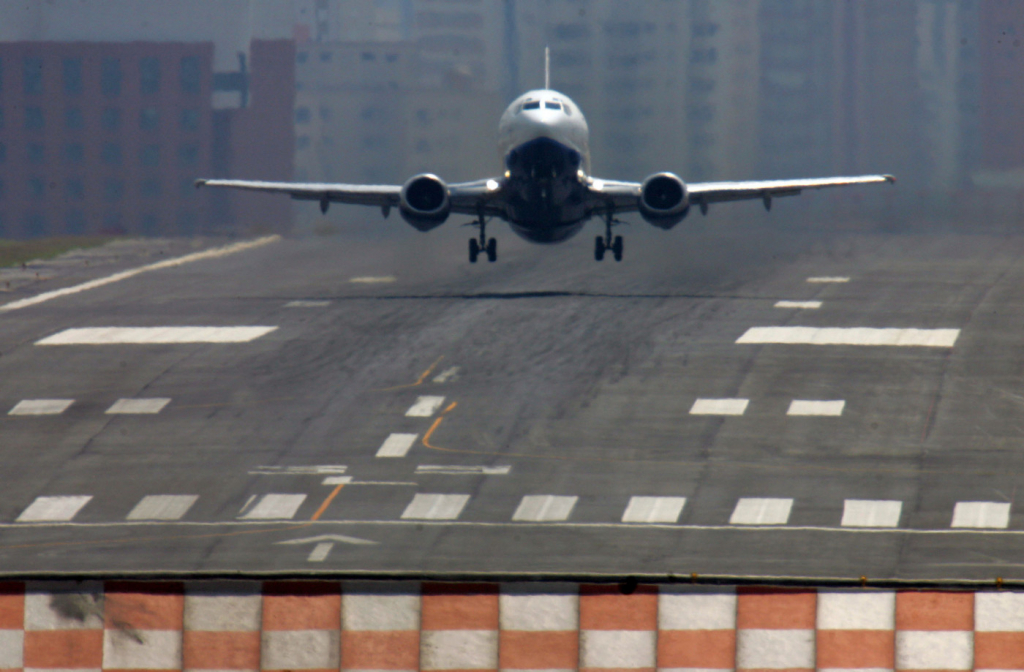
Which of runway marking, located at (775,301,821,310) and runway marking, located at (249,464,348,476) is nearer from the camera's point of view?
runway marking, located at (249,464,348,476)

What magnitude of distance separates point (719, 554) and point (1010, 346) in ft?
72.1

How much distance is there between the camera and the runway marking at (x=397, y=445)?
31.3 m

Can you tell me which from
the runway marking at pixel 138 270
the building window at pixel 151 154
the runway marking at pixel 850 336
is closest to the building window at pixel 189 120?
the building window at pixel 151 154

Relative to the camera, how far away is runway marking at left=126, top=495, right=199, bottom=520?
88.1 feet

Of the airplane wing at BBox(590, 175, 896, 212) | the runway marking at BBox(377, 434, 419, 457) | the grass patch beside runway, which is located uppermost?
the airplane wing at BBox(590, 175, 896, 212)

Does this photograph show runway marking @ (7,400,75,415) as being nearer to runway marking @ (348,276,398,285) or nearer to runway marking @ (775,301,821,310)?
runway marking @ (348,276,398,285)

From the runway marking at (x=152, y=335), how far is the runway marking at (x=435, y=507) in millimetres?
18263

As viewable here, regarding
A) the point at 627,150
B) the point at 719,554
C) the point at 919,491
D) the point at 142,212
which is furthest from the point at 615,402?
the point at 142,212

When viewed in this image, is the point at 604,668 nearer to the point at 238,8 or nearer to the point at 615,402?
the point at 615,402

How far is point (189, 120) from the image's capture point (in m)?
173

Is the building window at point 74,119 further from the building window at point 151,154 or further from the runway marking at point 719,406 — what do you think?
the runway marking at point 719,406

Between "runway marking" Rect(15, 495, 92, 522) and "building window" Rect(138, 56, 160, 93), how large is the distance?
15310cm

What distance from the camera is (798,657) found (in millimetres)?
14023

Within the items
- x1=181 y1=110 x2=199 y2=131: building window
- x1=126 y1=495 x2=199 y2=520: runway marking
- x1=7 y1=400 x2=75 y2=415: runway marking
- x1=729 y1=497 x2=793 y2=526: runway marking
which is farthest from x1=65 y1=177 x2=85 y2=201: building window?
x1=729 y1=497 x2=793 y2=526: runway marking
